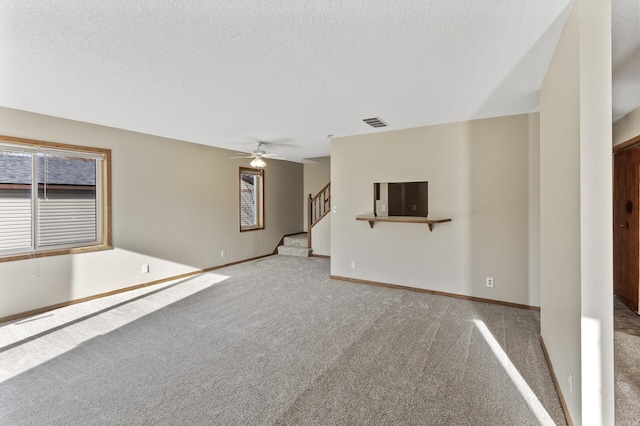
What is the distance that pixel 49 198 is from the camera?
13.2 ft

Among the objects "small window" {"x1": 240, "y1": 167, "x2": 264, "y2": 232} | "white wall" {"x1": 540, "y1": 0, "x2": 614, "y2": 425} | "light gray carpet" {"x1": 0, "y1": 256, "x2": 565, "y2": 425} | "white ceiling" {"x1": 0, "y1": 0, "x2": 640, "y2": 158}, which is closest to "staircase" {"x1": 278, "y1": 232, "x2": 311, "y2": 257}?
"small window" {"x1": 240, "y1": 167, "x2": 264, "y2": 232}

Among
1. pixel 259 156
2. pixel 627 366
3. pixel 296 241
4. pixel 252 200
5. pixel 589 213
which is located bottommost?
pixel 627 366

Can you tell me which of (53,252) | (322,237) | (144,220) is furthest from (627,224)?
(53,252)

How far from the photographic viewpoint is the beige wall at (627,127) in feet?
11.8

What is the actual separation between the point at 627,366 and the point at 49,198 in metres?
6.41

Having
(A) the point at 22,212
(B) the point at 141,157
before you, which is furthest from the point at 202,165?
(A) the point at 22,212

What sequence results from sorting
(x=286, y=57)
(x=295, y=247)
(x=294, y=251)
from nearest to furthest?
(x=286, y=57), (x=294, y=251), (x=295, y=247)

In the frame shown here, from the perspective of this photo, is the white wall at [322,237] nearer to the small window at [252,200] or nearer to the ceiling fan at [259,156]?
the small window at [252,200]

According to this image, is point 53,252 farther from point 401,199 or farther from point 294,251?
point 401,199

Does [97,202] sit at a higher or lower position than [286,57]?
lower

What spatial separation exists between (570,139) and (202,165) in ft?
18.0

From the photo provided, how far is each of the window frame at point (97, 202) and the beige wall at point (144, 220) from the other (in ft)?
0.24

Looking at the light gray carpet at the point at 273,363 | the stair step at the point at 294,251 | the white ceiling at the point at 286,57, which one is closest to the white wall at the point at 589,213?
the white ceiling at the point at 286,57

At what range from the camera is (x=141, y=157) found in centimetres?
486
